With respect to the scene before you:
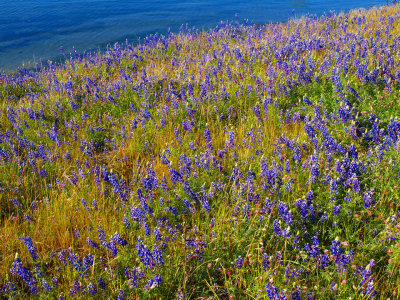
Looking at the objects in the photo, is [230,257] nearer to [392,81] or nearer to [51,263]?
[51,263]

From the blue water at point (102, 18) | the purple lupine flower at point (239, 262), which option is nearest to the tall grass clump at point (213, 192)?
the purple lupine flower at point (239, 262)

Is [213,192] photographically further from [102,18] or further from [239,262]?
[102,18]

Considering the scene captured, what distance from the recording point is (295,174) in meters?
3.38

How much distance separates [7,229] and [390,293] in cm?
339

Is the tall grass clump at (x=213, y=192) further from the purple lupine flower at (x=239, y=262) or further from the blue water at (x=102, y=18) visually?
the blue water at (x=102, y=18)

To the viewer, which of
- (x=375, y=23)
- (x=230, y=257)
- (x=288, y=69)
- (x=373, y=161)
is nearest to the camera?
(x=230, y=257)

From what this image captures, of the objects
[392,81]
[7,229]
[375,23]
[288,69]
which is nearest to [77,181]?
[7,229]

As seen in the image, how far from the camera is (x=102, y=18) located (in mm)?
17656

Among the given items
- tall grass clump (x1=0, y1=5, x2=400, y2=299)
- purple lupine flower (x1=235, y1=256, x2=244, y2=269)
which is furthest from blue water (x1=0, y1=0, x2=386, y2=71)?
purple lupine flower (x1=235, y1=256, x2=244, y2=269)

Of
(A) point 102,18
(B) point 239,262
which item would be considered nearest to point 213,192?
(B) point 239,262

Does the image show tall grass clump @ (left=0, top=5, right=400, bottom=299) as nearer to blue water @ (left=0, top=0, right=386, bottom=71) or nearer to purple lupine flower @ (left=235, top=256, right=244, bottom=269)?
purple lupine flower @ (left=235, top=256, right=244, bottom=269)

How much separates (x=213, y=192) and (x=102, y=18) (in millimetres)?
17441

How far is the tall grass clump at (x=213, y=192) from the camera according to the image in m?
2.39

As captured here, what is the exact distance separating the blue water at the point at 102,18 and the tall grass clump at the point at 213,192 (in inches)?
321
